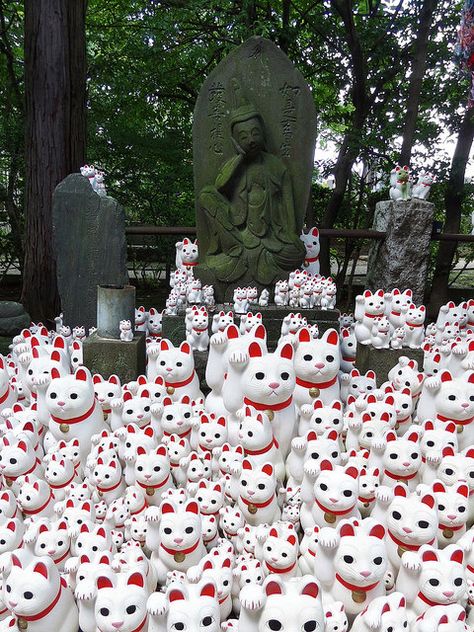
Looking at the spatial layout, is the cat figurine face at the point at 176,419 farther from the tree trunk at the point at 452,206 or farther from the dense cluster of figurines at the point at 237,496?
the tree trunk at the point at 452,206

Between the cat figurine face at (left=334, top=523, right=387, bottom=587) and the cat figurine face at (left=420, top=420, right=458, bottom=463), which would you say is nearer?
the cat figurine face at (left=334, top=523, right=387, bottom=587)

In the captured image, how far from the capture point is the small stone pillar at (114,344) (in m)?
4.02

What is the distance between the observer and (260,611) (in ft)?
5.50

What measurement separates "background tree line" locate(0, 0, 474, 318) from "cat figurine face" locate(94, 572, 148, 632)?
4.76m

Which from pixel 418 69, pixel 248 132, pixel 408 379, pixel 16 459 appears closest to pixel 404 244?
pixel 248 132

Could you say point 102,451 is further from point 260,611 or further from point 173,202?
point 173,202

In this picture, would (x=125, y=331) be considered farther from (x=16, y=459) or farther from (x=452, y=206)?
(x=452, y=206)

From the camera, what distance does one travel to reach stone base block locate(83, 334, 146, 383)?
402cm

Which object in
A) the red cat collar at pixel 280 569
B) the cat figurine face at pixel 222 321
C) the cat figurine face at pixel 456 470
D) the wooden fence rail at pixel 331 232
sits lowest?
the red cat collar at pixel 280 569

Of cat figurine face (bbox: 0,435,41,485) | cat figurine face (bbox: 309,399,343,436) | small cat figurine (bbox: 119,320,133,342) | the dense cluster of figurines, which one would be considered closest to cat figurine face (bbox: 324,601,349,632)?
the dense cluster of figurines

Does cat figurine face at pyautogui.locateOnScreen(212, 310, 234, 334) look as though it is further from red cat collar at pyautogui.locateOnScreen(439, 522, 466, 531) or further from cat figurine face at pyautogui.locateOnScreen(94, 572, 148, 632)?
cat figurine face at pyautogui.locateOnScreen(94, 572, 148, 632)

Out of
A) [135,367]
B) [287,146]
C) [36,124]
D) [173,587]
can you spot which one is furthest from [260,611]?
[36,124]

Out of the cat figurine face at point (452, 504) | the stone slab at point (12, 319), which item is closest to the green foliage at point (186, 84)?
the stone slab at point (12, 319)

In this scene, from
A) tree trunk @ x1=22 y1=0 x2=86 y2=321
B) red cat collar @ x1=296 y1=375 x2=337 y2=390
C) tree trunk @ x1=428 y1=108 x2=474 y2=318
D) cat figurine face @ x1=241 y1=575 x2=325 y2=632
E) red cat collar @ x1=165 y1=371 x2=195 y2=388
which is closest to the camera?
cat figurine face @ x1=241 y1=575 x2=325 y2=632
